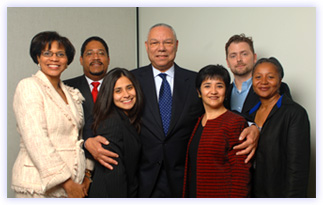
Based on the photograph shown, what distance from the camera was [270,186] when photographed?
2.02 m

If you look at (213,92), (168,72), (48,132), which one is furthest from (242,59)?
(48,132)

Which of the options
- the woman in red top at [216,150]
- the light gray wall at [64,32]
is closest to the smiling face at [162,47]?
the woman in red top at [216,150]


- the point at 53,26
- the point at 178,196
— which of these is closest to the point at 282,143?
the point at 178,196

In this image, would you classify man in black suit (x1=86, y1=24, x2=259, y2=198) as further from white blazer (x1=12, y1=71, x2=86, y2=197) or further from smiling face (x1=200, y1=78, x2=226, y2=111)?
smiling face (x1=200, y1=78, x2=226, y2=111)

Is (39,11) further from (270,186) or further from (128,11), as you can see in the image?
(270,186)

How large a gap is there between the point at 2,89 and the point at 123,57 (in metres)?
2.11

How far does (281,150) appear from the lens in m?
2.01

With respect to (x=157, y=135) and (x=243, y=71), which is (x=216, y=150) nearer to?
(x=157, y=135)

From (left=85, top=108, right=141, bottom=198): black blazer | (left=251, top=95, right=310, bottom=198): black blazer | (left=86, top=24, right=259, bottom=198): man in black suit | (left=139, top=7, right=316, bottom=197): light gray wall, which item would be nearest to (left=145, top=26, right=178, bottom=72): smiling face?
(left=86, top=24, right=259, bottom=198): man in black suit

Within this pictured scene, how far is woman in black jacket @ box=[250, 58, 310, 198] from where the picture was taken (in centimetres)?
197

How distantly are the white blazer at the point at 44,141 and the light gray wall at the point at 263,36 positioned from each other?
1.84 m

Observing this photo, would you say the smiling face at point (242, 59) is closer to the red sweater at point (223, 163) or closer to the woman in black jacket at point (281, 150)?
the woman in black jacket at point (281, 150)

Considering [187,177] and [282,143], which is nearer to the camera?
[282,143]

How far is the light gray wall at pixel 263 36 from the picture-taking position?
2662 millimetres
